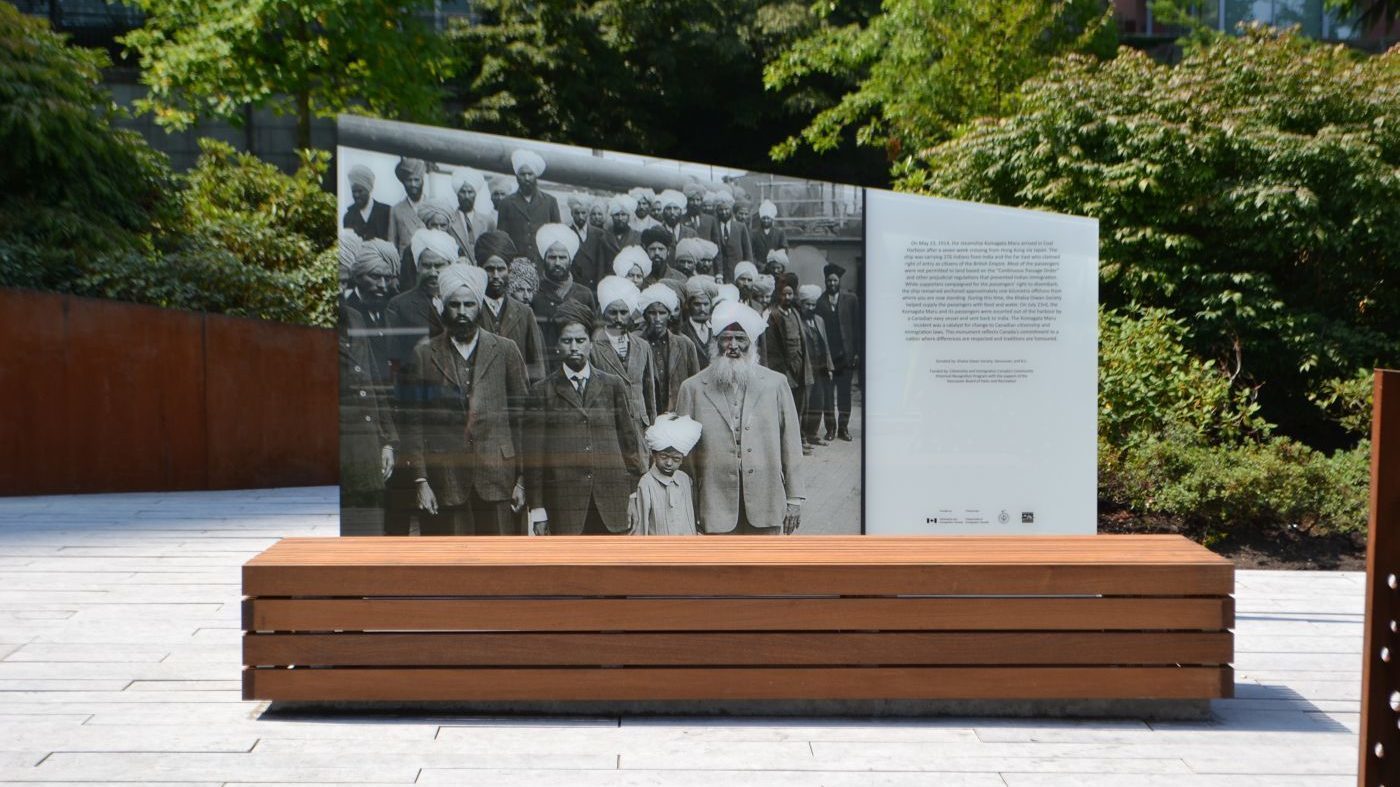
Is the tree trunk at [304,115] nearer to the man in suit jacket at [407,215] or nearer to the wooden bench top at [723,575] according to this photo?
the man in suit jacket at [407,215]

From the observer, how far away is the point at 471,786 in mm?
4246

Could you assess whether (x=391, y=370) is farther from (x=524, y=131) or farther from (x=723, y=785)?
(x=524, y=131)

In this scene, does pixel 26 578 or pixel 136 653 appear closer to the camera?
pixel 136 653

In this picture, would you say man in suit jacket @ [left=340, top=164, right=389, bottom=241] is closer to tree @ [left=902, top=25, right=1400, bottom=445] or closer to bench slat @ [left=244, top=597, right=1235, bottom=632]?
bench slat @ [left=244, top=597, right=1235, bottom=632]

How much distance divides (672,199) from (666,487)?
140 centimetres

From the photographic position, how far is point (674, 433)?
6.43 meters

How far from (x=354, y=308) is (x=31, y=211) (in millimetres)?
9901

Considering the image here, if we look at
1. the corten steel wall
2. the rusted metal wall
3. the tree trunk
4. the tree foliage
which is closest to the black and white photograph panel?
the rusted metal wall

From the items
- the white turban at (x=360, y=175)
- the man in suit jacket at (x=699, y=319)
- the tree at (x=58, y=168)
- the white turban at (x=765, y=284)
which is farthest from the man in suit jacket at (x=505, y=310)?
the tree at (x=58, y=168)

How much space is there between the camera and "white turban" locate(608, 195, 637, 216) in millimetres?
6320

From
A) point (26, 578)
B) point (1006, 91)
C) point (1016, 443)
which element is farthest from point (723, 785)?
point (1006, 91)

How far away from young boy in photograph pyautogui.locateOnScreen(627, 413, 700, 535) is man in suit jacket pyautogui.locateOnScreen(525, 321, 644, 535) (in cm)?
6

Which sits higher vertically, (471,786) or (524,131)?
(524,131)

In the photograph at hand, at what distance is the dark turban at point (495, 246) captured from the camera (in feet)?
20.5
